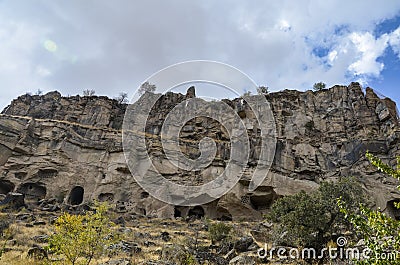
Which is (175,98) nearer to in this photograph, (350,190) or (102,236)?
(350,190)

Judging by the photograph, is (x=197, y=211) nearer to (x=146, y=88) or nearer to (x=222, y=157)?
(x=222, y=157)

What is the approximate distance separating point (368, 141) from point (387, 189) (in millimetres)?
7118

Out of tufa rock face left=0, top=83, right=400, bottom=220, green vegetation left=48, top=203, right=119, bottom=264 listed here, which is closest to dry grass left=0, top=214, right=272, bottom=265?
green vegetation left=48, top=203, right=119, bottom=264

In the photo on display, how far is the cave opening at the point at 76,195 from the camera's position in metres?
30.8

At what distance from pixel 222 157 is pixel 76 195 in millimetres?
17076

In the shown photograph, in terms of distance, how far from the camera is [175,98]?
172ft

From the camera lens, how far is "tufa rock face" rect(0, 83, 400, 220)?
1183 inches

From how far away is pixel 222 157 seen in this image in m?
34.1

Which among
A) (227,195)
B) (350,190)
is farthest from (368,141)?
(350,190)

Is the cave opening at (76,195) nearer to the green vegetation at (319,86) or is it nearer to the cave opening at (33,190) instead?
the cave opening at (33,190)

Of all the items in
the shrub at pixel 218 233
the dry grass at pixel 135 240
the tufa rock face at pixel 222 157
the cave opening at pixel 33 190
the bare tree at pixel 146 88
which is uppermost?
the bare tree at pixel 146 88

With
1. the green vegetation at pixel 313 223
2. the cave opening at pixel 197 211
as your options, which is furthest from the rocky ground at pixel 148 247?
the cave opening at pixel 197 211

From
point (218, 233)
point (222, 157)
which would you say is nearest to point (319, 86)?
point (222, 157)

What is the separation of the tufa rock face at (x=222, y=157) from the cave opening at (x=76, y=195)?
0.34ft
